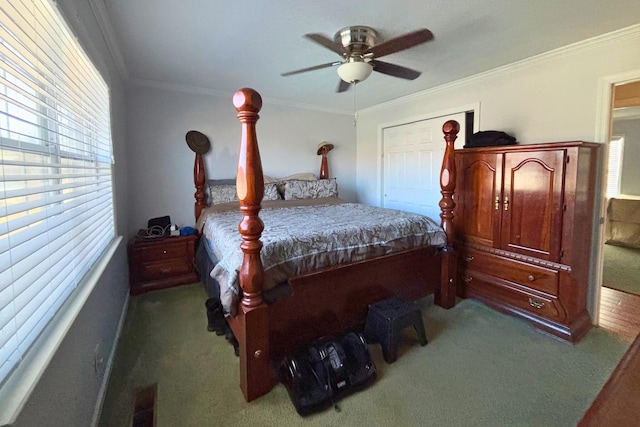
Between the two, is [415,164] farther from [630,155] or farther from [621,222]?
[630,155]

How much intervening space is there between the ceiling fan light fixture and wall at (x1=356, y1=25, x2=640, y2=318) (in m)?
1.66

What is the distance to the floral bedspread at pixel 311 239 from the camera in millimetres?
1803

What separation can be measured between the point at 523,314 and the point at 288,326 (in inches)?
75.6

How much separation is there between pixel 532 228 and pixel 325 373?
6.35 feet

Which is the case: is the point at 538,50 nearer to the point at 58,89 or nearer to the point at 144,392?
the point at 58,89

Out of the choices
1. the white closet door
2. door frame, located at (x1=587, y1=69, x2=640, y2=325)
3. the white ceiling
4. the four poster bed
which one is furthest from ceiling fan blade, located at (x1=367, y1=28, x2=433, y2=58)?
the white closet door

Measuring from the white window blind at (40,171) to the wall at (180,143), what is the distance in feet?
5.53

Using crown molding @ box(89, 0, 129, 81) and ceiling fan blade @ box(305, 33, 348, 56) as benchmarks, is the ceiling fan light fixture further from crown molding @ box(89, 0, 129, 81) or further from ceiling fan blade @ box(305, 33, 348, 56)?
crown molding @ box(89, 0, 129, 81)

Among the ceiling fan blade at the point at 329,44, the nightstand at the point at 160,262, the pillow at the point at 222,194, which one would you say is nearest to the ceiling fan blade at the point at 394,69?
the ceiling fan blade at the point at 329,44

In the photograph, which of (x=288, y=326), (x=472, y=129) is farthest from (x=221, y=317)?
(x=472, y=129)

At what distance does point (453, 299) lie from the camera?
271 cm

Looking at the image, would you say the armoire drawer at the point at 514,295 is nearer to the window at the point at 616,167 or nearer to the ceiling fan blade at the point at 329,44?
the ceiling fan blade at the point at 329,44

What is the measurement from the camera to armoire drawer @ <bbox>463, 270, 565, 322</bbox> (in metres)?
2.28

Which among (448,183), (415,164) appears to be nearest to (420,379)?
(448,183)
